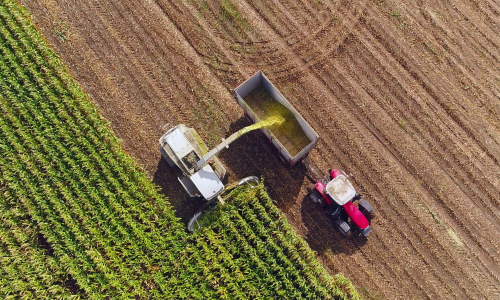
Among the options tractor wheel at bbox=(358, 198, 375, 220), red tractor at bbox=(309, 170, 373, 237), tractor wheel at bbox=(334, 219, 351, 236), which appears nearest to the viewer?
red tractor at bbox=(309, 170, 373, 237)

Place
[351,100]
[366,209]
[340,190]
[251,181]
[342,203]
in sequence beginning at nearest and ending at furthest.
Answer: [342,203]
[340,190]
[366,209]
[251,181]
[351,100]

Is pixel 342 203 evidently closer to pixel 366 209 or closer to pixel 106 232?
pixel 366 209

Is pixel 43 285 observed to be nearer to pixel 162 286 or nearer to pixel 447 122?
pixel 162 286

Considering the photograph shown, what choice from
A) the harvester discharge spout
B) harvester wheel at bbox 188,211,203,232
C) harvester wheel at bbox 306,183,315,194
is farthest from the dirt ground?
the harvester discharge spout

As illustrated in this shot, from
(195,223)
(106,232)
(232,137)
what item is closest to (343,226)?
(232,137)

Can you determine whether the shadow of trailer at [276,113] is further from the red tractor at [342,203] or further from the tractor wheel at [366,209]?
the tractor wheel at [366,209]

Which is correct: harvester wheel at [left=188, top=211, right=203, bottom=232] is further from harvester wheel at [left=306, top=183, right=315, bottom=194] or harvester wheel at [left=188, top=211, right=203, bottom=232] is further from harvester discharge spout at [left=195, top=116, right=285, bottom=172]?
harvester wheel at [left=306, top=183, right=315, bottom=194]

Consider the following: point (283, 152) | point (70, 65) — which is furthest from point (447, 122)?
point (70, 65)
